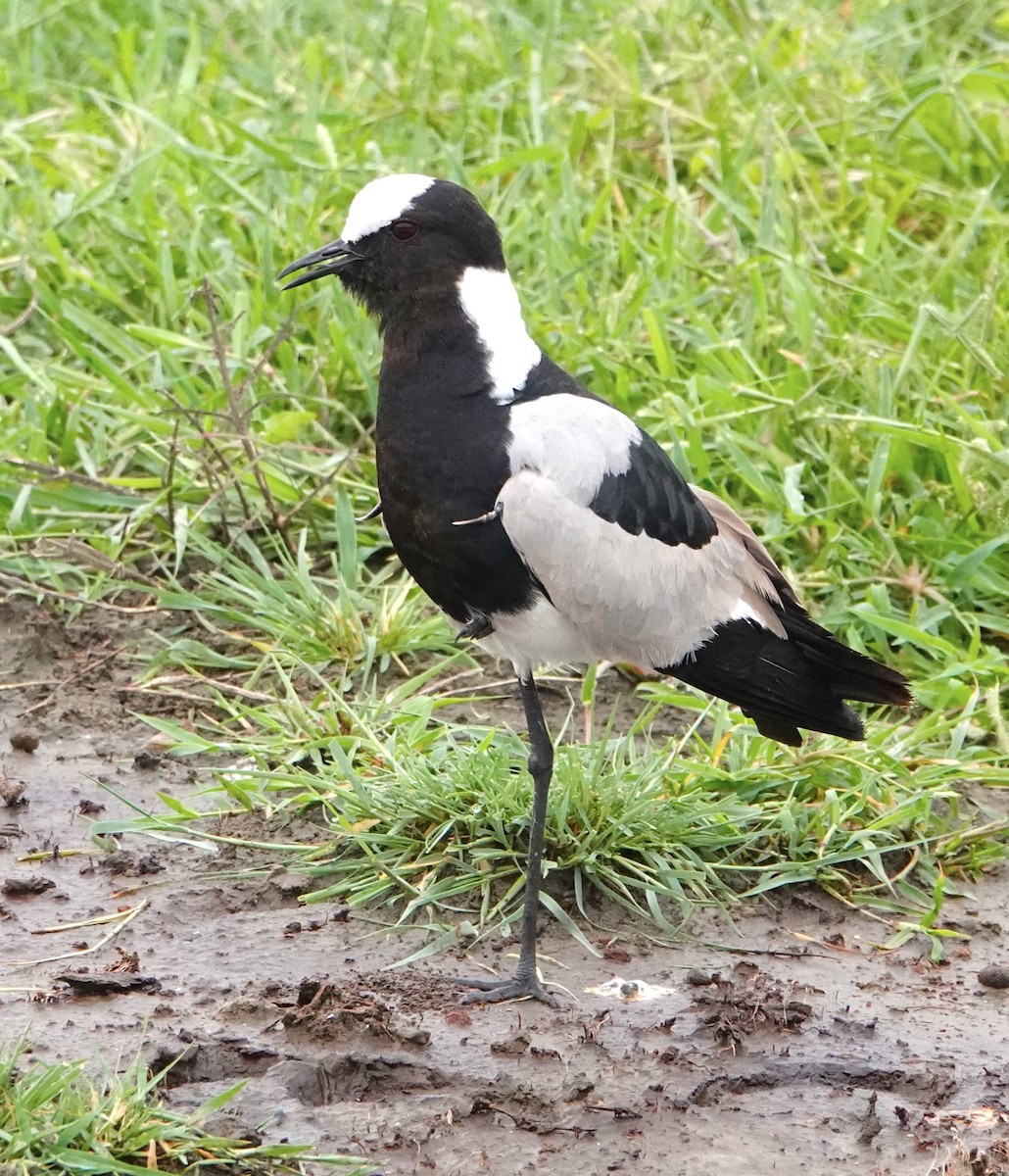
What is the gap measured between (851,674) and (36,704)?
6.60ft

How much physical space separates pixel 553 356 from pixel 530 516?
6.61 feet

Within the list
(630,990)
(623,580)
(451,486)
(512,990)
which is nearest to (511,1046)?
(512,990)

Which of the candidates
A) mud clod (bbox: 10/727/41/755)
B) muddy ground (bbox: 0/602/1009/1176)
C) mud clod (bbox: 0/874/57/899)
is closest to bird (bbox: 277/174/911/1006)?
muddy ground (bbox: 0/602/1009/1176)

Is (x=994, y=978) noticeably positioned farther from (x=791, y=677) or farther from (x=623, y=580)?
(x=623, y=580)

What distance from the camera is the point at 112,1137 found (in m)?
2.67

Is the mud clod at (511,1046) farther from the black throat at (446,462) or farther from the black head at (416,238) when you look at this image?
the black head at (416,238)

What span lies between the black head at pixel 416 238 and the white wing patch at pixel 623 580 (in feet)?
1.63

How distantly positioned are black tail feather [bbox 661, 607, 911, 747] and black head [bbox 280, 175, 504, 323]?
914mm

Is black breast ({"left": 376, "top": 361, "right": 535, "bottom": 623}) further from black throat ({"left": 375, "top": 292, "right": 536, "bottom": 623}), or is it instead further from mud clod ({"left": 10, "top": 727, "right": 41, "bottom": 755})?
mud clod ({"left": 10, "top": 727, "right": 41, "bottom": 755})

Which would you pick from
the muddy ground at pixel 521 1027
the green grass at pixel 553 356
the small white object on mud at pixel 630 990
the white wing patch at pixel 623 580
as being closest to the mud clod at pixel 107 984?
the muddy ground at pixel 521 1027

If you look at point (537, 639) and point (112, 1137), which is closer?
point (112, 1137)

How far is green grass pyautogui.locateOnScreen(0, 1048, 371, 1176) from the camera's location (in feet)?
8.59

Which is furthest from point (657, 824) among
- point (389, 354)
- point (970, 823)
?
point (389, 354)

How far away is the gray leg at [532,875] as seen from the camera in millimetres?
3350
